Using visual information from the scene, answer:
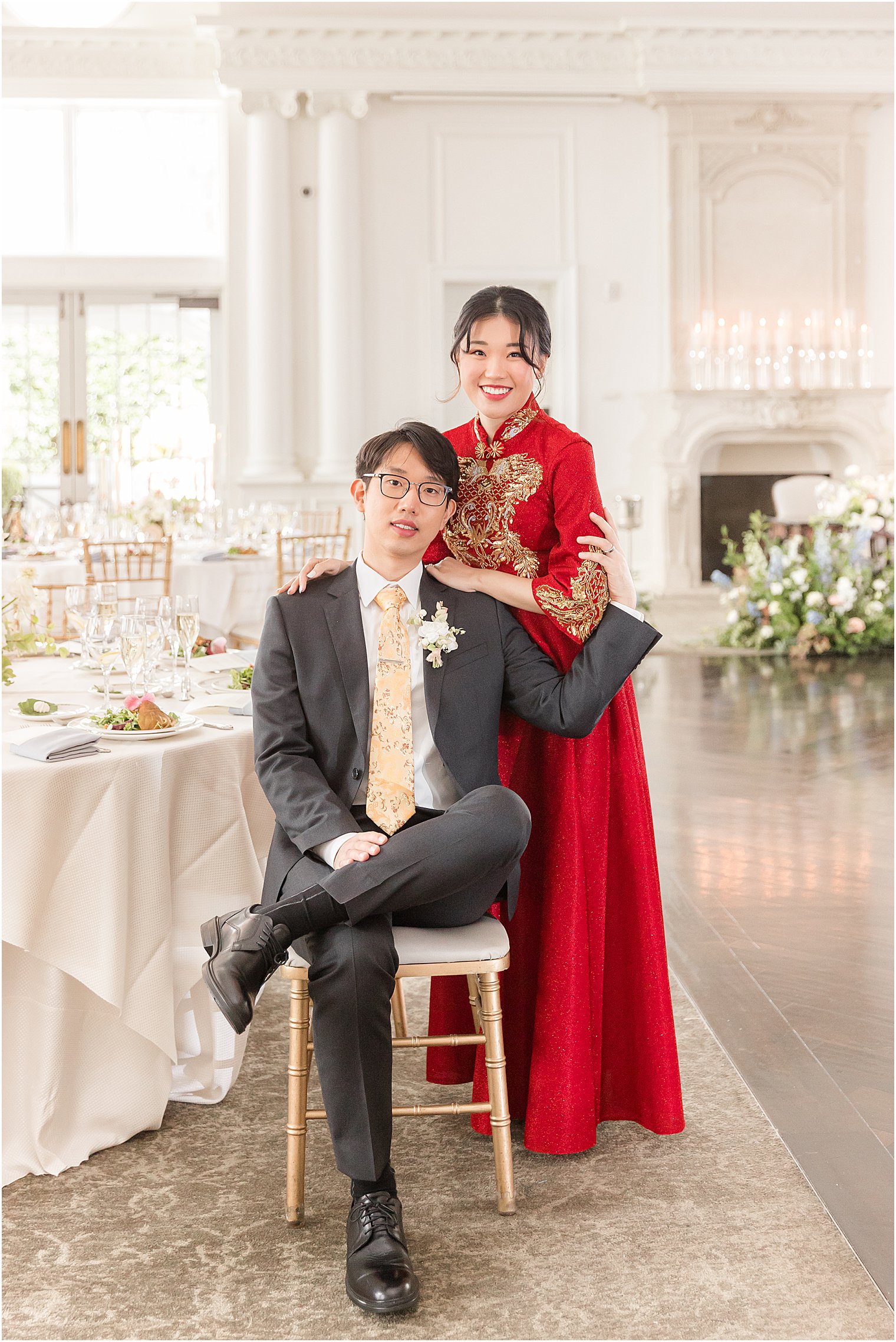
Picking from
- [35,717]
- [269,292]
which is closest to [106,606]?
[35,717]

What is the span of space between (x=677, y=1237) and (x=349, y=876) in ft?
2.89

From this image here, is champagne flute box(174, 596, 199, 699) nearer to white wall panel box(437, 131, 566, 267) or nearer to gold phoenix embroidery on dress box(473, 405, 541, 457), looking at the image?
gold phoenix embroidery on dress box(473, 405, 541, 457)

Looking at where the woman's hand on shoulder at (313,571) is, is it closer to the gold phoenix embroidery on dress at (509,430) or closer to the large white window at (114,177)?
the gold phoenix embroidery on dress at (509,430)

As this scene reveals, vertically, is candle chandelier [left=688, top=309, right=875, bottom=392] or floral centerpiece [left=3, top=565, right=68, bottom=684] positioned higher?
candle chandelier [left=688, top=309, right=875, bottom=392]

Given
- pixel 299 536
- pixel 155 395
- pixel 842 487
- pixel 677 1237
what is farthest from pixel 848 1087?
pixel 155 395

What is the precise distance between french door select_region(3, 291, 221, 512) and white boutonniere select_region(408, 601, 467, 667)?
9.42 meters

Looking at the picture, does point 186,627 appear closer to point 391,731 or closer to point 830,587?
point 391,731

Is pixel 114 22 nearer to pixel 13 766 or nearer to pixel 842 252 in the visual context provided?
pixel 842 252

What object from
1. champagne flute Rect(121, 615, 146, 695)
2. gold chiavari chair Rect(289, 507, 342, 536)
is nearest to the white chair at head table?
gold chiavari chair Rect(289, 507, 342, 536)

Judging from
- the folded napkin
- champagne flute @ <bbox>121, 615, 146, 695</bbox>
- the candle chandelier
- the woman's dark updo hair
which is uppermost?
the candle chandelier

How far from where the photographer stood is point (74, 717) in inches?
113

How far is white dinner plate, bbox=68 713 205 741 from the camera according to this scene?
259 centimetres

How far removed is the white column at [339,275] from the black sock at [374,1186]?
355 inches

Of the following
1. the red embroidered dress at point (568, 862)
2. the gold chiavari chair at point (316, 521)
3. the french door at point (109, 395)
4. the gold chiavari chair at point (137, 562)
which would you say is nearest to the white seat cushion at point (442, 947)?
the red embroidered dress at point (568, 862)
